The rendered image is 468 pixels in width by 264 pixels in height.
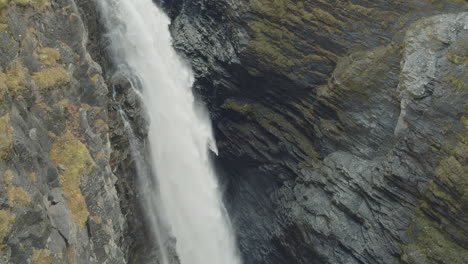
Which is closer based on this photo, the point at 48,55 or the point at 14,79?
the point at 14,79

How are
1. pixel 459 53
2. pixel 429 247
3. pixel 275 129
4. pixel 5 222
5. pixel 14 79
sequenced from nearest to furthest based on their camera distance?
pixel 5 222
pixel 14 79
pixel 429 247
pixel 459 53
pixel 275 129

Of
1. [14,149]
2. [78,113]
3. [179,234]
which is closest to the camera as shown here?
[14,149]

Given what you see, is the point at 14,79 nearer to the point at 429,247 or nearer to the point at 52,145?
the point at 52,145

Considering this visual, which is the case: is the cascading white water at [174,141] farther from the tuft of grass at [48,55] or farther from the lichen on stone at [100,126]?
the tuft of grass at [48,55]

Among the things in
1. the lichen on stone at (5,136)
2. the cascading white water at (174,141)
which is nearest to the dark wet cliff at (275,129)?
the lichen on stone at (5,136)

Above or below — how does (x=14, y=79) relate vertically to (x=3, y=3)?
below

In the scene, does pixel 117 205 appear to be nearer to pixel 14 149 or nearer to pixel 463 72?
pixel 14 149

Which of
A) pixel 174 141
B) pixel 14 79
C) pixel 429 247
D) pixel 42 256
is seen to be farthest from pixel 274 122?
pixel 42 256

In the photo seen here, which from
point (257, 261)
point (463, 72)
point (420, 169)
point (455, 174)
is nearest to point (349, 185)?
point (420, 169)
